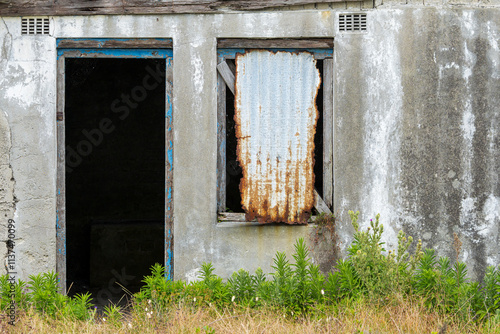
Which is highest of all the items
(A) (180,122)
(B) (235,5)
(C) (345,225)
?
(B) (235,5)

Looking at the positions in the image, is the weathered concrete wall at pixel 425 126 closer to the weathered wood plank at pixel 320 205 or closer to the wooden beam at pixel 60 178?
the weathered wood plank at pixel 320 205

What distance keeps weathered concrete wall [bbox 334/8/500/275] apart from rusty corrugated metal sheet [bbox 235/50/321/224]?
13.1 inches

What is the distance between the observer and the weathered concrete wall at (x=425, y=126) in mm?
5672

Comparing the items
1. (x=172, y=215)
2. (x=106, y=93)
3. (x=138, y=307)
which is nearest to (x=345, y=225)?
(x=172, y=215)

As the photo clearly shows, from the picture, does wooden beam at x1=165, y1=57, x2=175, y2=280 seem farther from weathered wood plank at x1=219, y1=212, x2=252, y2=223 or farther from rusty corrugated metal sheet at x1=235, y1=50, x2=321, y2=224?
rusty corrugated metal sheet at x1=235, y1=50, x2=321, y2=224

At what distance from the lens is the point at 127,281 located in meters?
9.39

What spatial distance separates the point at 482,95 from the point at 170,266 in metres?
3.66

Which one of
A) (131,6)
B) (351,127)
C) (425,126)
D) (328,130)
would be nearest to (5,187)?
(131,6)

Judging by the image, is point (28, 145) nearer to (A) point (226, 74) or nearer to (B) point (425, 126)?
(A) point (226, 74)

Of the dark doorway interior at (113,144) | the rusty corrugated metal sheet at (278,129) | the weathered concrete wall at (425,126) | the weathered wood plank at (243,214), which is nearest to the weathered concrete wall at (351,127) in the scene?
the weathered concrete wall at (425,126)

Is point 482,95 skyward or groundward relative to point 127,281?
skyward

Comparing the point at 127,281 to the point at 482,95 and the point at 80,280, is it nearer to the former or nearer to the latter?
the point at 80,280

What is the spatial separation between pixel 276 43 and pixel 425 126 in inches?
68.5

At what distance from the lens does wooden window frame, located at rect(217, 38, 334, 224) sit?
576 cm
